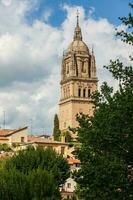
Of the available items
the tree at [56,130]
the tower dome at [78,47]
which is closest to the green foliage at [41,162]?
the tree at [56,130]

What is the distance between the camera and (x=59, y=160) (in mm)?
79625

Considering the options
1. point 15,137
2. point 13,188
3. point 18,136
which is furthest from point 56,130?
point 13,188

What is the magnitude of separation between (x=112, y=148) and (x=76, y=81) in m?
162

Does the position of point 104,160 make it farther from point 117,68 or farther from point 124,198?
point 117,68

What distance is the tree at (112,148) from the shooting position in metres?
26.4

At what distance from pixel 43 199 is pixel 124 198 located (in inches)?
1209

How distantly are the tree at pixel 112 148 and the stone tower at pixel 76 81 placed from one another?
152m

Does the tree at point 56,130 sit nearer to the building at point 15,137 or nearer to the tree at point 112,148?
the building at point 15,137

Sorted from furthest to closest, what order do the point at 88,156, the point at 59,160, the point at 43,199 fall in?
the point at 59,160 < the point at 43,199 < the point at 88,156

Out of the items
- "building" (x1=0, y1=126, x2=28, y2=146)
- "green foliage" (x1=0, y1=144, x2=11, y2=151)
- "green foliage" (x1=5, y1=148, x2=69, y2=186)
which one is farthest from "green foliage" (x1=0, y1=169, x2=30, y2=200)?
"building" (x1=0, y1=126, x2=28, y2=146)

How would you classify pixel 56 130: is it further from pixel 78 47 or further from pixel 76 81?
pixel 78 47

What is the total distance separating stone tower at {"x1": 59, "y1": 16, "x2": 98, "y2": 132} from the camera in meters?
184

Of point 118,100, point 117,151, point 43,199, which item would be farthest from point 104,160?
point 43,199

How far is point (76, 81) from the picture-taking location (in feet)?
622
